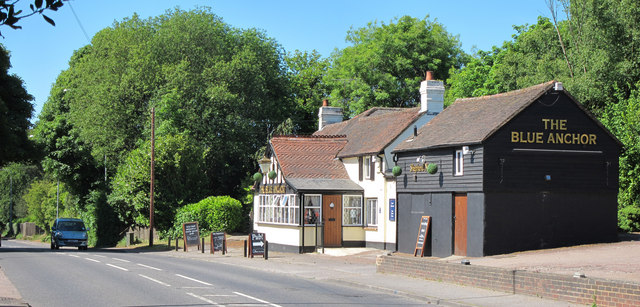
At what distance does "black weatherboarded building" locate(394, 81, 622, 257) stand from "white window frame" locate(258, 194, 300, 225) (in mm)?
8291

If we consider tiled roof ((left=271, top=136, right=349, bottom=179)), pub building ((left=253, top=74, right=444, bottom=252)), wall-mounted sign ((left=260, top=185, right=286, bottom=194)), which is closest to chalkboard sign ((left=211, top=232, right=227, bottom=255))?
pub building ((left=253, top=74, right=444, bottom=252))

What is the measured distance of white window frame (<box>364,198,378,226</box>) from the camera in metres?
33.5

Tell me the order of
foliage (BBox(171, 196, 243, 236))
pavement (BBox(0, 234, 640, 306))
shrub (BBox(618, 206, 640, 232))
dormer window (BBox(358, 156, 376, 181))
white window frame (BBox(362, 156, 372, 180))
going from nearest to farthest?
1. pavement (BBox(0, 234, 640, 306))
2. shrub (BBox(618, 206, 640, 232))
3. dormer window (BBox(358, 156, 376, 181))
4. white window frame (BBox(362, 156, 372, 180))
5. foliage (BBox(171, 196, 243, 236))

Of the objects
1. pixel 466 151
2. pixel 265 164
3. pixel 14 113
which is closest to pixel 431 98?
pixel 466 151

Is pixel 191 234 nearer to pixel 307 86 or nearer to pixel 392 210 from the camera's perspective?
pixel 392 210

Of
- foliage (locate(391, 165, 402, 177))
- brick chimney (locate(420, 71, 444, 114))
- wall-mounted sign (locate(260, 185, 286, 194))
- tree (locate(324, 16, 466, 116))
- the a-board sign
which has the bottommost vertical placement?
the a-board sign

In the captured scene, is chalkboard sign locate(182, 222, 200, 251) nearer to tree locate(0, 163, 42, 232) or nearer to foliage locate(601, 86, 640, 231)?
foliage locate(601, 86, 640, 231)

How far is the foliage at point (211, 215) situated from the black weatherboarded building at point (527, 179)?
19.9 metres

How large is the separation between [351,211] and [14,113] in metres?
20.3

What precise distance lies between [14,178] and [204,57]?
51722mm

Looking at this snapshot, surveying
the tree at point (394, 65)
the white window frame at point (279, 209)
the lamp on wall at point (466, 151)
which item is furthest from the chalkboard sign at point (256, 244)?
the tree at point (394, 65)

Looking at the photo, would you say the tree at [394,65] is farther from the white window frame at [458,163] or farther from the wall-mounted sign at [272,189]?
the white window frame at [458,163]

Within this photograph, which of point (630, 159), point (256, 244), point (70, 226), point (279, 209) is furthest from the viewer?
point (70, 226)

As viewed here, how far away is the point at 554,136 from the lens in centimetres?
2527
